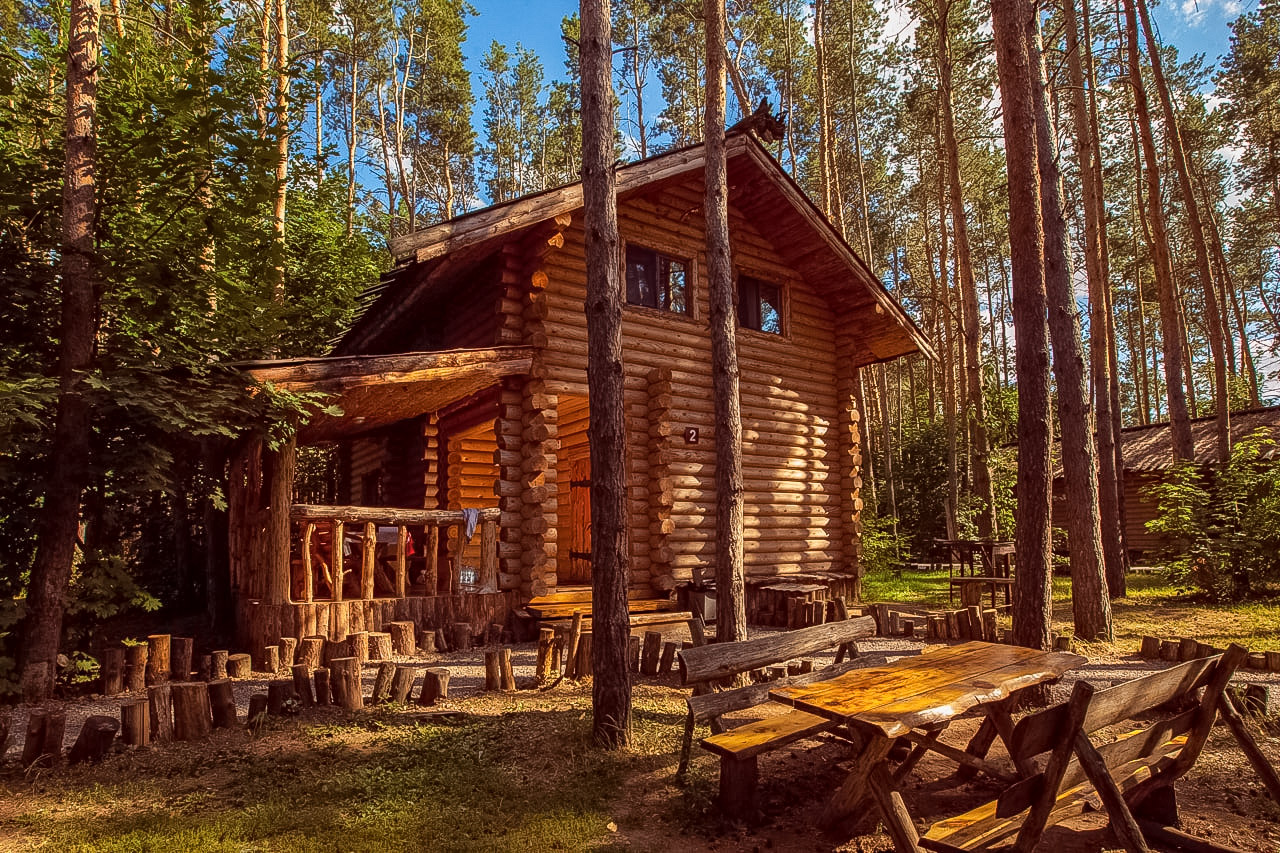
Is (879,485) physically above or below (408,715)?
above

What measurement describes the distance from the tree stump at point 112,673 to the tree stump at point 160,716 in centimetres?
205

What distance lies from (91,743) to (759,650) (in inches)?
192

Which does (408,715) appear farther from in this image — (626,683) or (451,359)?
(451,359)

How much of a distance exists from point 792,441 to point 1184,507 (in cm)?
677

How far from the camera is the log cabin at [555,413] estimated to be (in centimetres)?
916

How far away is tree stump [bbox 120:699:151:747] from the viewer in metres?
5.33


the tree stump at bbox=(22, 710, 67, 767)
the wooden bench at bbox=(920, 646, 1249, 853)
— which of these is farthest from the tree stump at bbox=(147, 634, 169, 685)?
the wooden bench at bbox=(920, 646, 1249, 853)

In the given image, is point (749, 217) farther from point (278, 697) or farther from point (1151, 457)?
point (1151, 457)

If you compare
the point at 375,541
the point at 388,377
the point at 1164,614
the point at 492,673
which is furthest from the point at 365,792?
the point at 1164,614

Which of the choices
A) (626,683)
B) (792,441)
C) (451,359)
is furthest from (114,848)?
(792,441)

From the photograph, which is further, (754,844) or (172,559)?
(172,559)

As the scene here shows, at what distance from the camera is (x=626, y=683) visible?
5.41 meters

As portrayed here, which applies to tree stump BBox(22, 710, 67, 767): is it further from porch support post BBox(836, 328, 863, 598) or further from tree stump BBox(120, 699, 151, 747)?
porch support post BBox(836, 328, 863, 598)

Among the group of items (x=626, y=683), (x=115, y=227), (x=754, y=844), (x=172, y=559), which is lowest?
(x=754, y=844)
